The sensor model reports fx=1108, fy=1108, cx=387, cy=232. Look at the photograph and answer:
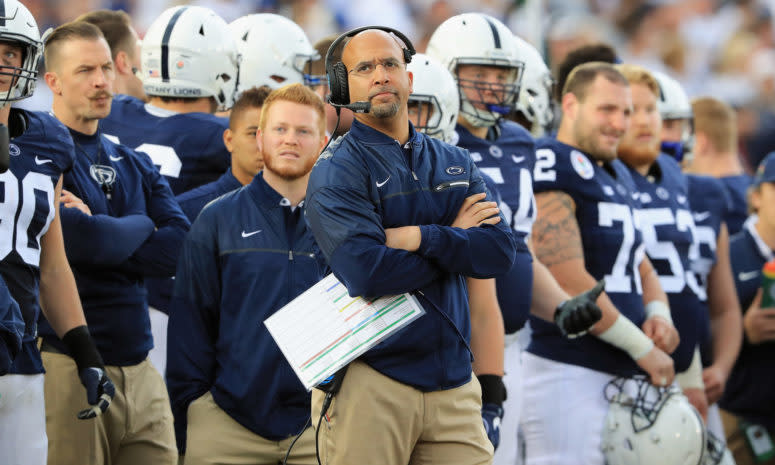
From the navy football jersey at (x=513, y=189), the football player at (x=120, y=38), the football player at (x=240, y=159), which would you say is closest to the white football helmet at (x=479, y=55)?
the navy football jersey at (x=513, y=189)

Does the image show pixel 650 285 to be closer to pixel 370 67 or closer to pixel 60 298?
pixel 370 67

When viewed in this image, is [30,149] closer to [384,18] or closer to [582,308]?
[582,308]

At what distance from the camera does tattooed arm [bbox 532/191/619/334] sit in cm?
505

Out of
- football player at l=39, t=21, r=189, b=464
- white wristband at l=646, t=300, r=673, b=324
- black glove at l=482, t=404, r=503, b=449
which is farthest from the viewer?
white wristband at l=646, t=300, r=673, b=324

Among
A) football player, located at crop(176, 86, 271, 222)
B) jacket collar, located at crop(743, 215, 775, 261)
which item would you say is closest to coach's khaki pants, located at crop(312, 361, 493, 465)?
football player, located at crop(176, 86, 271, 222)

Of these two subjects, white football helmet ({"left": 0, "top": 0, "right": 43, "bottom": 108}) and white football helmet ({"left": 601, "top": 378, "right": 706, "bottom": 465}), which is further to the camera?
white football helmet ({"left": 601, "top": 378, "right": 706, "bottom": 465})

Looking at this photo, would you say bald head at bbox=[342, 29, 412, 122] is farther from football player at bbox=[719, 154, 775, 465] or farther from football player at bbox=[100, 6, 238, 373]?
football player at bbox=[719, 154, 775, 465]

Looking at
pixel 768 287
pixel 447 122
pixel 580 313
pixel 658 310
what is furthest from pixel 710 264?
Result: pixel 447 122

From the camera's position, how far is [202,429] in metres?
3.80

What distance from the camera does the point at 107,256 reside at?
3945 millimetres

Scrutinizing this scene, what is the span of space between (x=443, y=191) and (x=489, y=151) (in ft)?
6.20

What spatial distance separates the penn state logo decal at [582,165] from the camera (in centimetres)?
525

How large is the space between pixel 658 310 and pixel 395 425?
260 centimetres

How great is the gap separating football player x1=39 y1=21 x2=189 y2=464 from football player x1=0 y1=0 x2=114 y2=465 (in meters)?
0.26
